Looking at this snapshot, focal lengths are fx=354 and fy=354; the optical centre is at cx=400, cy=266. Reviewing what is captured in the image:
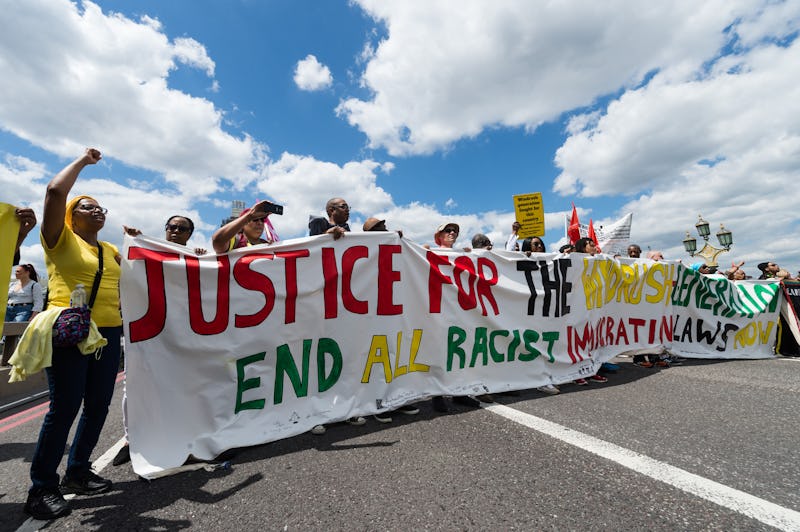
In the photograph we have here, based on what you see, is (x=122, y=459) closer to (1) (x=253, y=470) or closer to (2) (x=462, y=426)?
(1) (x=253, y=470)

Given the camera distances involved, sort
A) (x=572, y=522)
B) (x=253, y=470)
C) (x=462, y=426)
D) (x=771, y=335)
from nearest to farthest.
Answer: (x=572, y=522)
(x=253, y=470)
(x=462, y=426)
(x=771, y=335)

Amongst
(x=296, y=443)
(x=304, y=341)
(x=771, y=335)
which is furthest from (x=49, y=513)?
(x=771, y=335)

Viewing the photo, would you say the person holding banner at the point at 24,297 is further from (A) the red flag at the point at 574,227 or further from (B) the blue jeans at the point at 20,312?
(A) the red flag at the point at 574,227

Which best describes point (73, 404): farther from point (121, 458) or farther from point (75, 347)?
point (121, 458)

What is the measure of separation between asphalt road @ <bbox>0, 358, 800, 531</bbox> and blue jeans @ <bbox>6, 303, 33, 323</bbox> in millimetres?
4626

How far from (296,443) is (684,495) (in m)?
2.62

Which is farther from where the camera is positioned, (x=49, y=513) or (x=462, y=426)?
(x=462, y=426)

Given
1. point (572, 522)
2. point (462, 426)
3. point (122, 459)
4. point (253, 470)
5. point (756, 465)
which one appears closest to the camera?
point (572, 522)

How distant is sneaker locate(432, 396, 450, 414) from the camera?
3575 mm

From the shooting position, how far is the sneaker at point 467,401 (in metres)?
3.73

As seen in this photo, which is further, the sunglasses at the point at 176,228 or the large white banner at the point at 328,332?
the sunglasses at the point at 176,228

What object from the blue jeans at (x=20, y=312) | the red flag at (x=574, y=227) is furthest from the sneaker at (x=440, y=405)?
the red flag at (x=574, y=227)

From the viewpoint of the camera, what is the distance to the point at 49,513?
2.02m

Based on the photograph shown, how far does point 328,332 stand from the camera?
3406 millimetres
